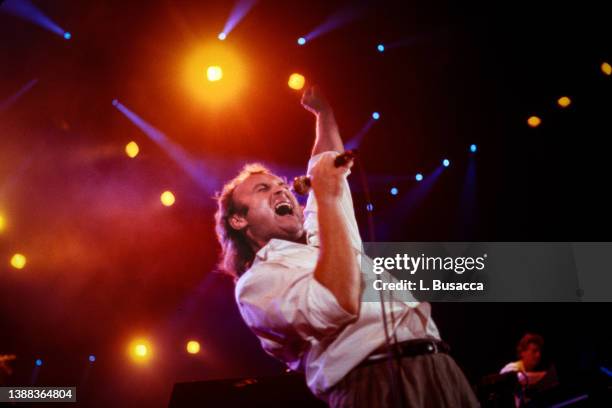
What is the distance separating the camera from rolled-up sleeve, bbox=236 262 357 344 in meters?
1.74

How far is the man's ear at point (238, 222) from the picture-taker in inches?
99.3

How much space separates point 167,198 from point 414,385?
197 centimetres

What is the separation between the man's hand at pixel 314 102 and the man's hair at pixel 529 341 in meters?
2.06

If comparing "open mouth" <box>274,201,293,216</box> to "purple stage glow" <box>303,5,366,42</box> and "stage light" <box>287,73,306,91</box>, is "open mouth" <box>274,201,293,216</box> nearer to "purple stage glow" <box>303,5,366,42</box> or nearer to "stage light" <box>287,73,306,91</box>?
"stage light" <box>287,73,306,91</box>

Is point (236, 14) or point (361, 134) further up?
point (236, 14)

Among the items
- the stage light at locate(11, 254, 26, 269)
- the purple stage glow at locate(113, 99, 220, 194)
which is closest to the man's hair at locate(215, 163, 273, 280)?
the purple stage glow at locate(113, 99, 220, 194)

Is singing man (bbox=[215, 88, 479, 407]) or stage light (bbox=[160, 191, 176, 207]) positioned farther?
stage light (bbox=[160, 191, 176, 207])

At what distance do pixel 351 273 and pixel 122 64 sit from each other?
6.59ft

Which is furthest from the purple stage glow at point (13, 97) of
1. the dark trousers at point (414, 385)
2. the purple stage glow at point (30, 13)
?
the dark trousers at point (414, 385)

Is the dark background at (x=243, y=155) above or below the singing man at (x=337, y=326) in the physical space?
above

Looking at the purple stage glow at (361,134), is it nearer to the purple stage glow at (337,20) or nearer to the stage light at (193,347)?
the purple stage glow at (337,20)

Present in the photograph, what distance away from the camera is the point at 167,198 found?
3.08 m

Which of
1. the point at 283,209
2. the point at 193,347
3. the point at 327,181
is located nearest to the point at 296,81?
the point at 283,209

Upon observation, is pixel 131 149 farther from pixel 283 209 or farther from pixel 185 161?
pixel 283 209
